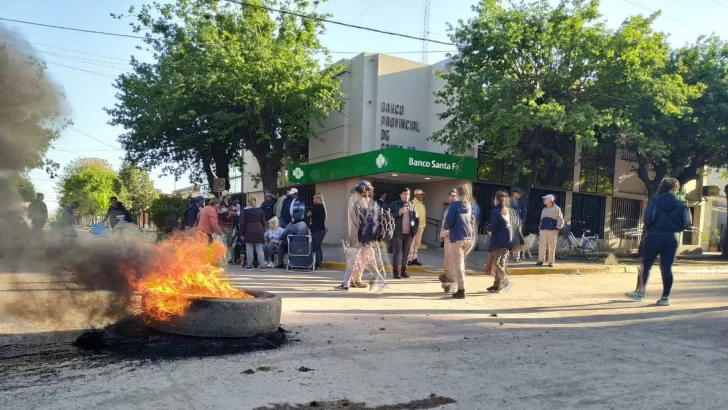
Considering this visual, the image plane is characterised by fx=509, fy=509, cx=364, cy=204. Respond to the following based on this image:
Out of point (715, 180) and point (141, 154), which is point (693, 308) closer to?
point (141, 154)

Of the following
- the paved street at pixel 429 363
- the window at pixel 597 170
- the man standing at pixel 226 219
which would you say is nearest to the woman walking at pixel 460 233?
the paved street at pixel 429 363

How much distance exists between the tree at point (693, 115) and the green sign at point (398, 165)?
5.53 metres

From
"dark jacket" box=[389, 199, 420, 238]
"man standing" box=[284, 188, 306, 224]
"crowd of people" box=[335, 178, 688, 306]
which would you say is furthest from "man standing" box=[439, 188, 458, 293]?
"man standing" box=[284, 188, 306, 224]

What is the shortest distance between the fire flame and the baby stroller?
19.4 ft

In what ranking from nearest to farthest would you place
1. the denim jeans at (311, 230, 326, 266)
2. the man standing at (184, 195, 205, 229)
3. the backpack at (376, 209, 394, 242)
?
the backpack at (376, 209, 394, 242) → the denim jeans at (311, 230, 326, 266) → the man standing at (184, 195, 205, 229)

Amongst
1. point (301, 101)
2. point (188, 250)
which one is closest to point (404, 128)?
point (301, 101)

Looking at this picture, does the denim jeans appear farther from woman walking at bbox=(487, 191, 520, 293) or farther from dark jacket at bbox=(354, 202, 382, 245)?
woman walking at bbox=(487, 191, 520, 293)

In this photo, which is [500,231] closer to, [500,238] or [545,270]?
[500,238]

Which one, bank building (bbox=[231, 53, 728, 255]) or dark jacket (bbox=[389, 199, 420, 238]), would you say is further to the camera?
bank building (bbox=[231, 53, 728, 255])

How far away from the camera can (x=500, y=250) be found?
8742 mm

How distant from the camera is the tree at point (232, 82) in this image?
57.8 feet

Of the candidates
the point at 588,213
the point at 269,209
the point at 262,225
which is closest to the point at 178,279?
the point at 262,225

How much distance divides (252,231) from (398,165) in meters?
7.11

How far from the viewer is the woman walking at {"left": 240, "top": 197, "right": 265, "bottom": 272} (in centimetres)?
1131
